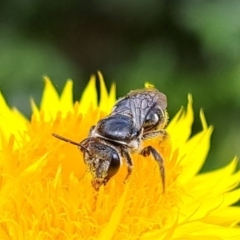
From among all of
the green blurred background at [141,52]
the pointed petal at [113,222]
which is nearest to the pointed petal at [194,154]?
the pointed petal at [113,222]

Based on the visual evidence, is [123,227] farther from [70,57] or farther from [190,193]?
[70,57]

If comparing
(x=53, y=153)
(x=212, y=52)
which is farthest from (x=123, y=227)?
(x=212, y=52)

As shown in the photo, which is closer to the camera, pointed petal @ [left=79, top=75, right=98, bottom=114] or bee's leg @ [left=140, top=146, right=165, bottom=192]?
bee's leg @ [left=140, top=146, right=165, bottom=192]

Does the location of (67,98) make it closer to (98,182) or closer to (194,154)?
(194,154)

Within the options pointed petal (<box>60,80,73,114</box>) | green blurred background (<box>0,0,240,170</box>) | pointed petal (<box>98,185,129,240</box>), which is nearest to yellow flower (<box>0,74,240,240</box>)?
pointed petal (<box>98,185,129,240</box>)

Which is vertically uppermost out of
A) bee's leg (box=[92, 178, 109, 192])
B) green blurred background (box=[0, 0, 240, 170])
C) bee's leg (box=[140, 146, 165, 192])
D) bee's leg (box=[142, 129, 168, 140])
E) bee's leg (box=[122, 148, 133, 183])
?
green blurred background (box=[0, 0, 240, 170])

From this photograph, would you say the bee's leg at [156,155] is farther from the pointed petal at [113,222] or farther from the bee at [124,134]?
the pointed petal at [113,222]

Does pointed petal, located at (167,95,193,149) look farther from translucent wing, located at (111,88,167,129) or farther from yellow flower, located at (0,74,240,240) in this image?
translucent wing, located at (111,88,167,129)
